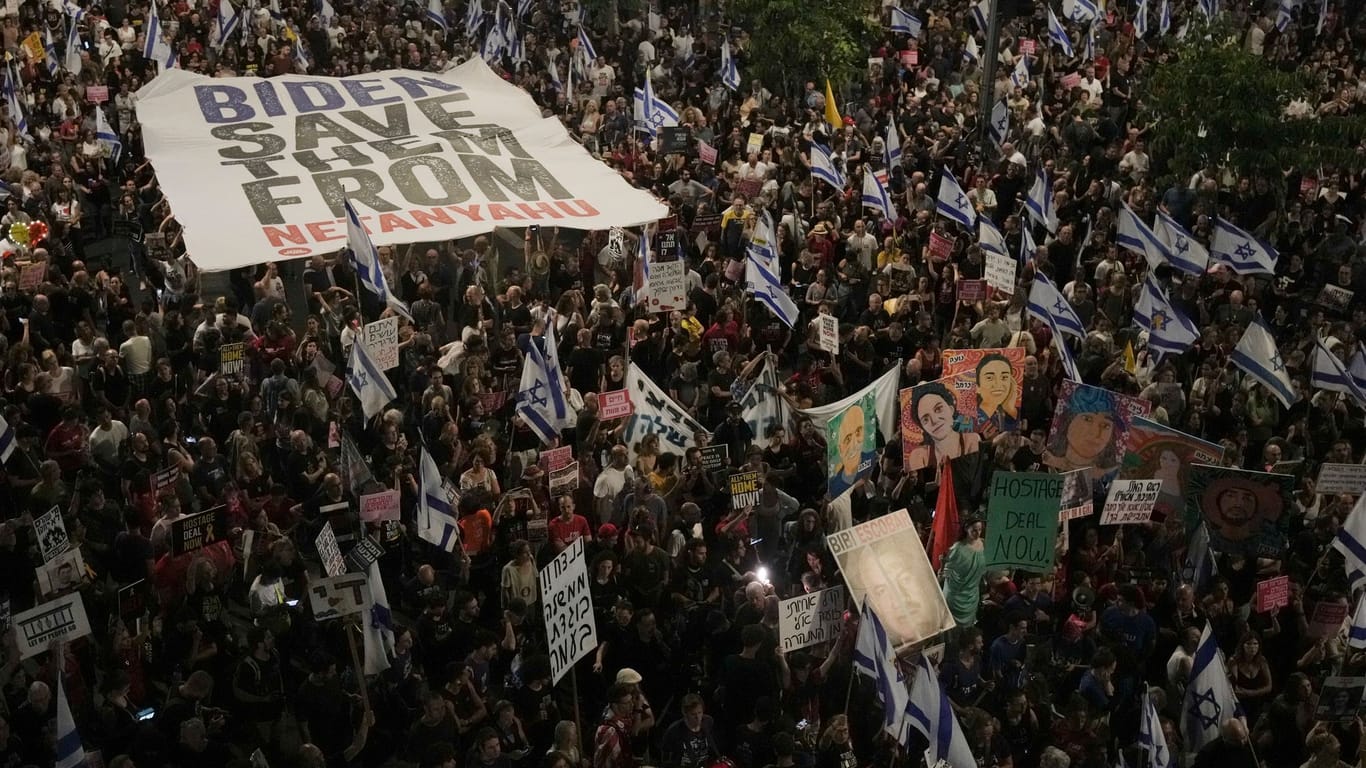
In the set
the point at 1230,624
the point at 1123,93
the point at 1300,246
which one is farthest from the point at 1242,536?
the point at 1123,93

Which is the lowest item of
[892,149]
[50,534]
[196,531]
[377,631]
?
[892,149]

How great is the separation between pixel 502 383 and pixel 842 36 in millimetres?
13286

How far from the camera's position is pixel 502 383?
1536cm

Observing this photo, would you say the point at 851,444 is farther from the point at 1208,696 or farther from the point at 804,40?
the point at 804,40

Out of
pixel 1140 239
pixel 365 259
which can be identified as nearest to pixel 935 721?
pixel 365 259

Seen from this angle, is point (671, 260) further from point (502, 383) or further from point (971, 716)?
point (971, 716)

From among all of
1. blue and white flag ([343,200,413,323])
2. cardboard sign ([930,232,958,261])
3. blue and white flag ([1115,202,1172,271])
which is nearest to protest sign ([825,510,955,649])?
blue and white flag ([343,200,413,323])

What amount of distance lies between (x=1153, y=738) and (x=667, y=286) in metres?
8.47

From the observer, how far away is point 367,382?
13930mm

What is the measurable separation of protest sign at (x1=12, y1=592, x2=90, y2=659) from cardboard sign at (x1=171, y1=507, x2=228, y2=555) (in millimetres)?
1129

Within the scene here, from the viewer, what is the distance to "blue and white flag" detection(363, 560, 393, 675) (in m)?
10.9

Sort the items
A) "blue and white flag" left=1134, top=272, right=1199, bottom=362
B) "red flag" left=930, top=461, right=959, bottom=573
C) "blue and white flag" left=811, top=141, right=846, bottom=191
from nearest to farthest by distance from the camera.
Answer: "red flag" left=930, top=461, right=959, bottom=573, "blue and white flag" left=1134, top=272, right=1199, bottom=362, "blue and white flag" left=811, top=141, right=846, bottom=191

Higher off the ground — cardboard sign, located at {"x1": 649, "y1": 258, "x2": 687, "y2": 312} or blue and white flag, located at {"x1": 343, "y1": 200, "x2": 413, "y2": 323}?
blue and white flag, located at {"x1": 343, "y1": 200, "x2": 413, "y2": 323}

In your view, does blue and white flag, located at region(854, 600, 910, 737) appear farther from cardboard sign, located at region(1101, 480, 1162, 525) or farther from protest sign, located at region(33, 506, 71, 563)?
protest sign, located at region(33, 506, 71, 563)
